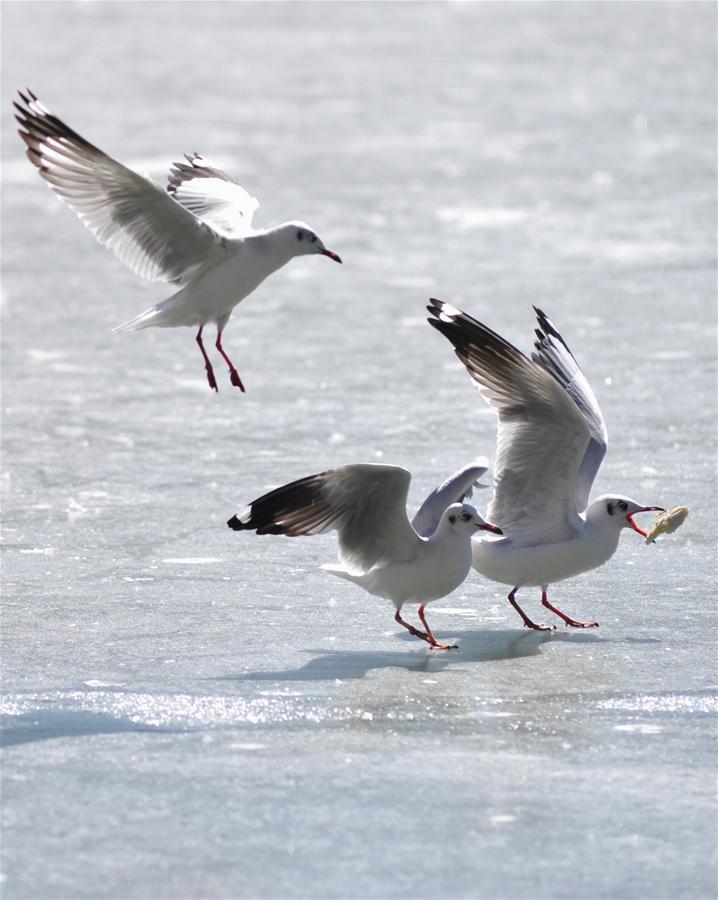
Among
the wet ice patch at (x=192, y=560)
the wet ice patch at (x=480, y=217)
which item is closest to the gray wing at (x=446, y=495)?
the wet ice patch at (x=192, y=560)

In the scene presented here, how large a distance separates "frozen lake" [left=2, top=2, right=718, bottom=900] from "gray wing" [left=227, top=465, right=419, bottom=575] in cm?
30

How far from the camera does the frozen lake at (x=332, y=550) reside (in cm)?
382

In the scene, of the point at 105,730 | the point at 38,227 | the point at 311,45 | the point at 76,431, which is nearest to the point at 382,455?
the point at 76,431

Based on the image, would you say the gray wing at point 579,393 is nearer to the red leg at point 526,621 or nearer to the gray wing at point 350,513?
the red leg at point 526,621

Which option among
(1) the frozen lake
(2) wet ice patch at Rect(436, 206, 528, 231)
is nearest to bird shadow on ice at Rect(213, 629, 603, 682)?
(1) the frozen lake

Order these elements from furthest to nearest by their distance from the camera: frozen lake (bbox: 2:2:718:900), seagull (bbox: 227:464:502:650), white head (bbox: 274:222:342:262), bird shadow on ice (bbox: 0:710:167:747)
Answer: white head (bbox: 274:222:342:262), seagull (bbox: 227:464:502:650), bird shadow on ice (bbox: 0:710:167:747), frozen lake (bbox: 2:2:718:900)

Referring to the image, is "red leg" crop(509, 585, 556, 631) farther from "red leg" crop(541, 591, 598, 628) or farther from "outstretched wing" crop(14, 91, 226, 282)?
"outstretched wing" crop(14, 91, 226, 282)

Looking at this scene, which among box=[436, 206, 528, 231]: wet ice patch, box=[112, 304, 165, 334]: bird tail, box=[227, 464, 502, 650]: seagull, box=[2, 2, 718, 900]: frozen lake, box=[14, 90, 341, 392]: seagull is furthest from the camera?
box=[436, 206, 528, 231]: wet ice patch

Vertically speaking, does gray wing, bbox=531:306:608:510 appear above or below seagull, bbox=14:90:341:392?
below

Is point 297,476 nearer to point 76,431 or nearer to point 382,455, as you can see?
point 382,455

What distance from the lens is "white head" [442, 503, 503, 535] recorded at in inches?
205

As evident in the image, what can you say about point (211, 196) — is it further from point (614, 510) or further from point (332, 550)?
point (614, 510)

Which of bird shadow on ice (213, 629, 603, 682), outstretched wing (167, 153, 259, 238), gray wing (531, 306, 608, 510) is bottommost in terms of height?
bird shadow on ice (213, 629, 603, 682)

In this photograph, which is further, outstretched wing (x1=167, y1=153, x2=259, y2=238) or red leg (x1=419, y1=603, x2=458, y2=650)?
outstretched wing (x1=167, y1=153, x2=259, y2=238)
